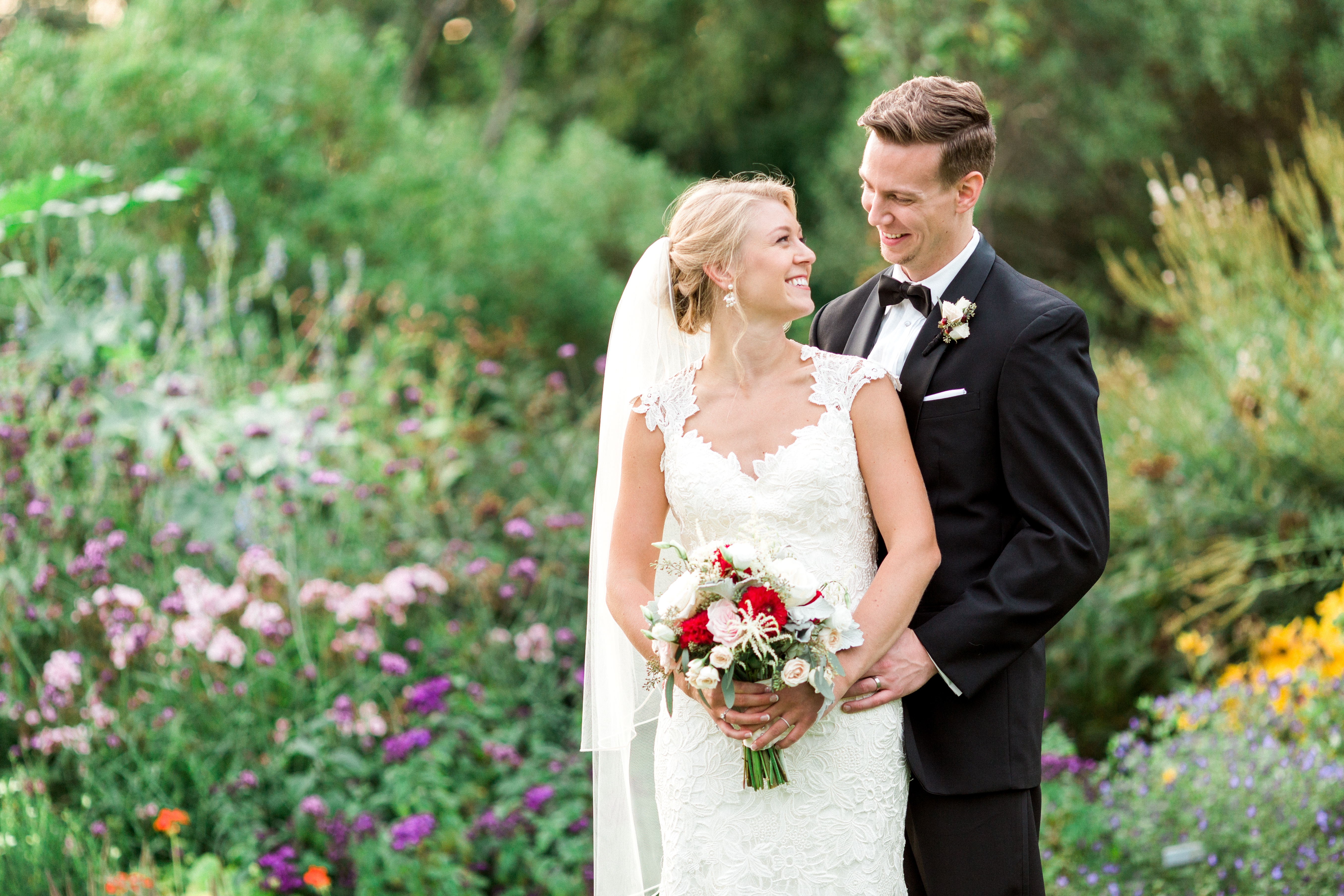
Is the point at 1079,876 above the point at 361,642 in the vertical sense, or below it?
below

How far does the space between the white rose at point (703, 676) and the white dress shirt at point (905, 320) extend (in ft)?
2.83

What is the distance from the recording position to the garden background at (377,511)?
405cm

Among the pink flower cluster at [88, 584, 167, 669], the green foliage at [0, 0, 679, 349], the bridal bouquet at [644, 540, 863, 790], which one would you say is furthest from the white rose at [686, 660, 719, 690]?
the green foliage at [0, 0, 679, 349]

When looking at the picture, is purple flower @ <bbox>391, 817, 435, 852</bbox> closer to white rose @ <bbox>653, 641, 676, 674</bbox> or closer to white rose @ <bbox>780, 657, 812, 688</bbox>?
white rose @ <bbox>653, 641, 676, 674</bbox>

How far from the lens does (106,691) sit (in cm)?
461

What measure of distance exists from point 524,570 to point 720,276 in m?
2.31

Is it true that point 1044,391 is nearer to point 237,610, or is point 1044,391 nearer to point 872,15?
point 237,610

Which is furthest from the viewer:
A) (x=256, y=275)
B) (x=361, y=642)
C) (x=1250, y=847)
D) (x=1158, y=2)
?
(x=1158, y=2)

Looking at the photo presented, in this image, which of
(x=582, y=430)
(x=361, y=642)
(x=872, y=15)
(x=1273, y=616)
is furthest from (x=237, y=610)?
(x=872, y=15)

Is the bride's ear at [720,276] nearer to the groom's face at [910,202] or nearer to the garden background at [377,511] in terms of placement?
the groom's face at [910,202]

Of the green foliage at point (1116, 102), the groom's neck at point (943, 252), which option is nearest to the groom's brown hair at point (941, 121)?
the groom's neck at point (943, 252)

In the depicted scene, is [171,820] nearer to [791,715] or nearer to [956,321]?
[791,715]

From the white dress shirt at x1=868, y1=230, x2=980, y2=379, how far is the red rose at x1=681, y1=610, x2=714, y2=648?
2.64 feet

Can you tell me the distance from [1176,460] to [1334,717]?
1.71 metres
